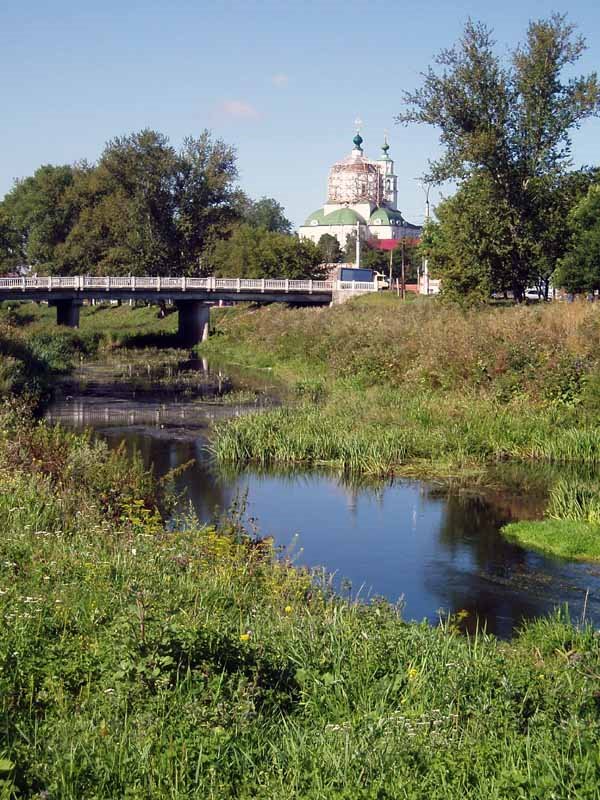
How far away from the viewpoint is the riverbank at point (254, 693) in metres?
6.25

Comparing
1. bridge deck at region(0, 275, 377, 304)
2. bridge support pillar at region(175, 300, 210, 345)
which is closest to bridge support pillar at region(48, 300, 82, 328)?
bridge deck at region(0, 275, 377, 304)

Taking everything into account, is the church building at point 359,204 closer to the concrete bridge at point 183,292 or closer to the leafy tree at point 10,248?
the leafy tree at point 10,248

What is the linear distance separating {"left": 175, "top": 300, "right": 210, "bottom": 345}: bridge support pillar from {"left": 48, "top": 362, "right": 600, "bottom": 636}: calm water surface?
118 feet

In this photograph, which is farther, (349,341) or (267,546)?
(349,341)

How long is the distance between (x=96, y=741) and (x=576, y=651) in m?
4.71

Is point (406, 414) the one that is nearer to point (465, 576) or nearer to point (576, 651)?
point (465, 576)

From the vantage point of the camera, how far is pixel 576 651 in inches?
373

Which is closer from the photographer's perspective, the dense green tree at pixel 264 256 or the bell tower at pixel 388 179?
the dense green tree at pixel 264 256

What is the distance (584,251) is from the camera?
4278 cm

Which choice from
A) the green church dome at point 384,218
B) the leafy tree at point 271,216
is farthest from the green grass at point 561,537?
the green church dome at point 384,218

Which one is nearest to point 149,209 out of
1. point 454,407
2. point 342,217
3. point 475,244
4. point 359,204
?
point 475,244

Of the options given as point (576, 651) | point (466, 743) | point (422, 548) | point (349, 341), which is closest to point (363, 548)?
point (422, 548)

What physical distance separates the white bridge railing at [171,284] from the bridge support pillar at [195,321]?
184 centimetres

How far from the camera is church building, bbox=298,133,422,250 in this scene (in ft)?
571
